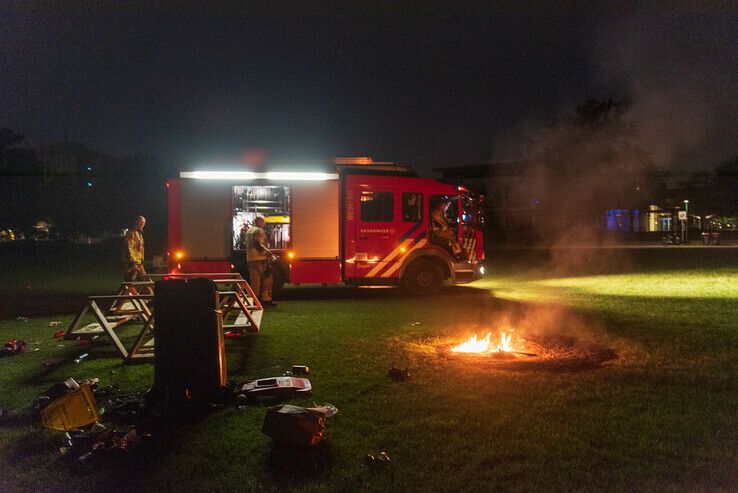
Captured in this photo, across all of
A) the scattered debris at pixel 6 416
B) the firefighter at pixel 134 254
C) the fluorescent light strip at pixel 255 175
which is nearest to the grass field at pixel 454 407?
the scattered debris at pixel 6 416

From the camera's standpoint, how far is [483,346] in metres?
7.88

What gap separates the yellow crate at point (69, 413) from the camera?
16.2 feet

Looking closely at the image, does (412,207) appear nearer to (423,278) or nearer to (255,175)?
(423,278)

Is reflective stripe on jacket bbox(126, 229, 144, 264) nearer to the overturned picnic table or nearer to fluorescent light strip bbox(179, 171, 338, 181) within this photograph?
the overturned picnic table

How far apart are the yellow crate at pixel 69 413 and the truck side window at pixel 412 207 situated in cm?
1031

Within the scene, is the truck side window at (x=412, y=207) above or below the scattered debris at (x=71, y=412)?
above

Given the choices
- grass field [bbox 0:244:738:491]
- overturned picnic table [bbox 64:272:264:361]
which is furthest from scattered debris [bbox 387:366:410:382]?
overturned picnic table [bbox 64:272:264:361]

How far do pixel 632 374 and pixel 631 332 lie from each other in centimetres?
288

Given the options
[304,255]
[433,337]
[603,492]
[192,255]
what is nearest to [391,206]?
[304,255]

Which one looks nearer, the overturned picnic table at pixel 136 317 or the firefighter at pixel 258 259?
the overturned picnic table at pixel 136 317

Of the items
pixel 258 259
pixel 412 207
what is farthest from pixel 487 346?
pixel 412 207

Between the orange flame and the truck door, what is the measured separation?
21.1 feet

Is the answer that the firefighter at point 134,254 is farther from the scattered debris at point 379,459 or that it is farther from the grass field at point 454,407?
the scattered debris at point 379,459

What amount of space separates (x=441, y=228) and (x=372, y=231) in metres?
1.73
